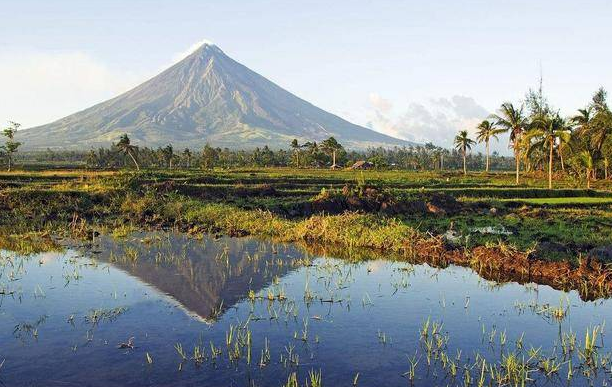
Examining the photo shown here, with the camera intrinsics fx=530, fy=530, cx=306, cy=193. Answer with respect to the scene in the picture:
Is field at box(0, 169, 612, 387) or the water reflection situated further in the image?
the water reflection

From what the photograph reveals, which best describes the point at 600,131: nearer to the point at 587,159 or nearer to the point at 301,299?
the point at 587,159

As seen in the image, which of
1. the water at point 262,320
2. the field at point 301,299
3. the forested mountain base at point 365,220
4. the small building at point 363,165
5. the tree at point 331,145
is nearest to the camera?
the water at point 262,320

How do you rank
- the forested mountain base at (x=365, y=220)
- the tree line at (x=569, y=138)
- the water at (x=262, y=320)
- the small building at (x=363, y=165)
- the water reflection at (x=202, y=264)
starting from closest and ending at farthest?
the water at (x=262, y=320)
the water reflection at (x=202, y=264)
the forested mountain base at (x=365, y=220)
the tree line at (x=569, y=138)
the small building at (x=363, y=165)

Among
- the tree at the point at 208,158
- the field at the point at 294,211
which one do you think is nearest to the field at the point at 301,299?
the field at the point at 294,211

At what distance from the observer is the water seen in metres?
11.7

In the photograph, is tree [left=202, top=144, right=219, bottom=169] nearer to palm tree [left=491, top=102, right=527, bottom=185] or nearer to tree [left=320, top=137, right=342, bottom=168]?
tree [left=320, top=137, right=342, bottom=168]

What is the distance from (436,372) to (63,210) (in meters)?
31.5

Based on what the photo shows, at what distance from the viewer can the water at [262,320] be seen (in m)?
11.7

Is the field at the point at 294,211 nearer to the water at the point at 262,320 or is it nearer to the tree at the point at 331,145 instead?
the water at the point at 262,320

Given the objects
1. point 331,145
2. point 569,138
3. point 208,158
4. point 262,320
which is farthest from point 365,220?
point 331,145

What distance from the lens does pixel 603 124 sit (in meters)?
70.1

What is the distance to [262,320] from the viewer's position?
15.2 m

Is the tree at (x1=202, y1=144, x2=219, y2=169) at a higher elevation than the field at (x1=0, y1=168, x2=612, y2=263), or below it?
higher

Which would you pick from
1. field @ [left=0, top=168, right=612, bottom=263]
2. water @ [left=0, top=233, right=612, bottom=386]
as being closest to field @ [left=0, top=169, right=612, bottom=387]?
water @ [left=0, top=233, right=612, bottom=386]
